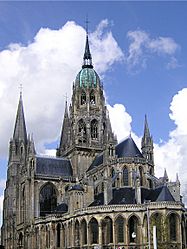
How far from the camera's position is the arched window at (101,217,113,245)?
3263 inches

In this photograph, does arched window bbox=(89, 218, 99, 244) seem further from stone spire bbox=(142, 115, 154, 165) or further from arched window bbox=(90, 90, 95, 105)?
arched window bbox=(90, 90, 95, 105)

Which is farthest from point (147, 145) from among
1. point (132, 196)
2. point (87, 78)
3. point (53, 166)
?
point (87, 78)

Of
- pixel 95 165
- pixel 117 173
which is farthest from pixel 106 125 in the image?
pixel 117 173

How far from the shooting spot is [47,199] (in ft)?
351

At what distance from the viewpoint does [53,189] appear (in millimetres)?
108062

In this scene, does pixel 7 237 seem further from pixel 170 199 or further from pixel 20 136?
pixel 170 199

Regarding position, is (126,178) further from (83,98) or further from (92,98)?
(83,98)

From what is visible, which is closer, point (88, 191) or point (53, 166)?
point (88, 191)

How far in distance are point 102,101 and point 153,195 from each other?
1406 inches

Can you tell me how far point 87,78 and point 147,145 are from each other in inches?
925

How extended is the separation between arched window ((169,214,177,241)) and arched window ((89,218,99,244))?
1223 cm

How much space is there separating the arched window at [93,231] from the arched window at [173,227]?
482 inches

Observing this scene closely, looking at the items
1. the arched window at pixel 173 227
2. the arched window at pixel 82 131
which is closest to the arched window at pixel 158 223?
the arched window at pixel 173 227

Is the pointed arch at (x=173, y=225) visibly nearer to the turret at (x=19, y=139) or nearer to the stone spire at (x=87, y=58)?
the stone spire at (x=87, y=58)
